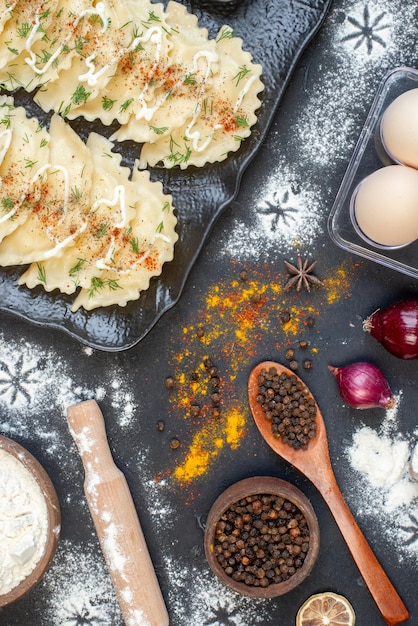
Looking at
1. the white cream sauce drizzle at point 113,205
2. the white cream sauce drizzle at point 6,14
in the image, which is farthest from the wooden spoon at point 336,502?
the white cream sauce drizzle at point 6,14

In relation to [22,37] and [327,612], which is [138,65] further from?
[327,612]

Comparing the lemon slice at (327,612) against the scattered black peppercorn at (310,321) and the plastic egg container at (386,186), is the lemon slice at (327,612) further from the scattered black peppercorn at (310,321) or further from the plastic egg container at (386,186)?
the plastic egg container at (386,186)

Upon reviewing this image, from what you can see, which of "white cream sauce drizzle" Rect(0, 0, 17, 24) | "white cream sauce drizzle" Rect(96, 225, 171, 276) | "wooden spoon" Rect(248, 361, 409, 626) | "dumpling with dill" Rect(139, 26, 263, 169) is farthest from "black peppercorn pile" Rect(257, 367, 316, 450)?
"white cream sauce drizzle" Rect(0, 0, 17, 24)

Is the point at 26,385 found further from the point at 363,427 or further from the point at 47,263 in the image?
the point at 363,427

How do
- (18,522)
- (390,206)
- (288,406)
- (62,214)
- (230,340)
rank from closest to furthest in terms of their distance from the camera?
(390,206) < (62,214) < (18,522) < (288,406) < (230,340)

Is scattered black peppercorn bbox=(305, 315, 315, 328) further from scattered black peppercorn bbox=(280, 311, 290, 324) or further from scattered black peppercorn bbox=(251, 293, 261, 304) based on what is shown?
scattered black peppercorn bbox=(251, 293, 261, 304)

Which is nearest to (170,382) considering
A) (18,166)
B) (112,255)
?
(112,255)

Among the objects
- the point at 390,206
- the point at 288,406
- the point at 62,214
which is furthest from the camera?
the point at 288,406
